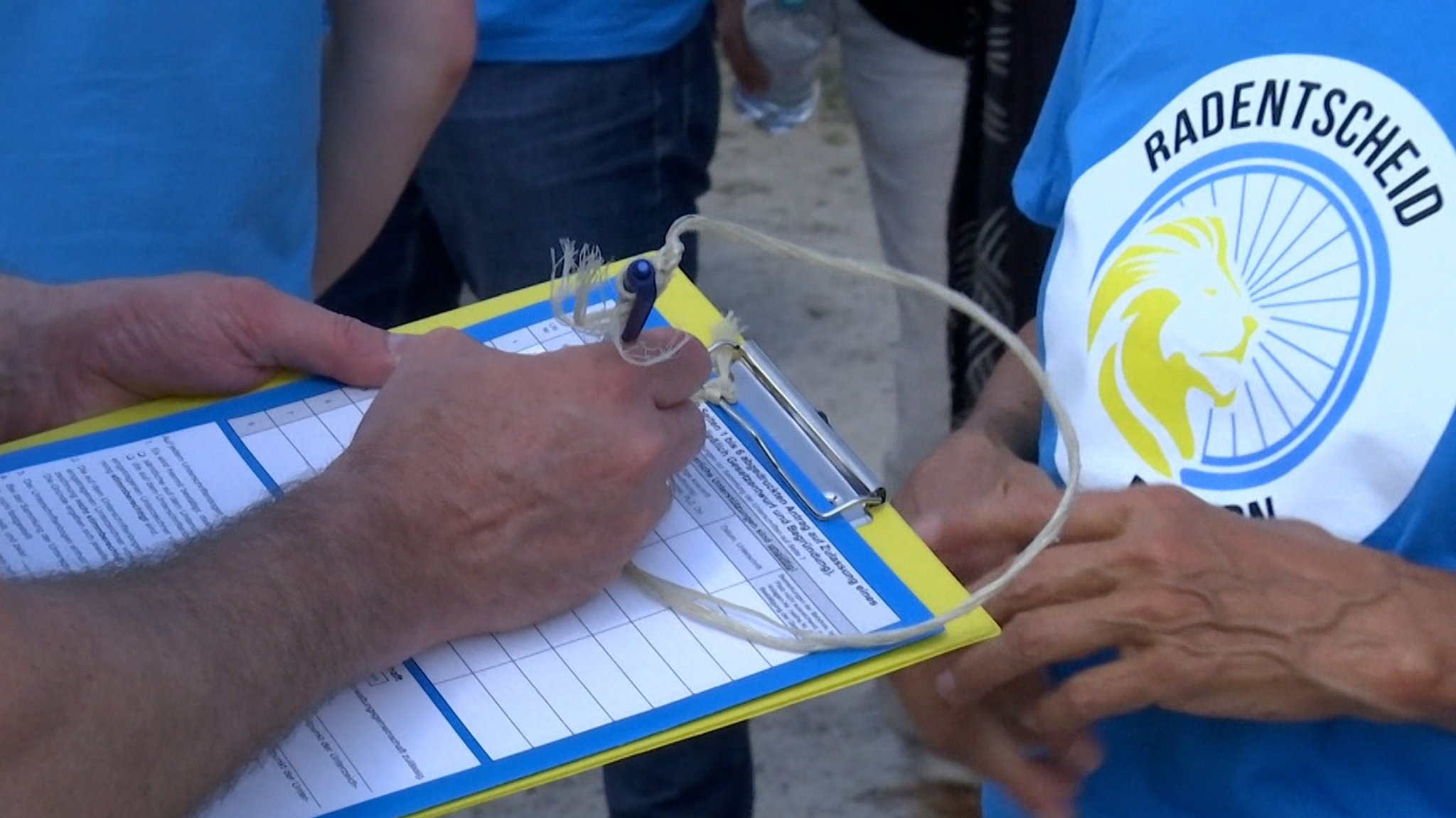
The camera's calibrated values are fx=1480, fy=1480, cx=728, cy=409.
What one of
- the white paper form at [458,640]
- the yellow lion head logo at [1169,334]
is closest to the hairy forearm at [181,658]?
the white paper form at [458,640]

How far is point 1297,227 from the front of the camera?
2.54 feet

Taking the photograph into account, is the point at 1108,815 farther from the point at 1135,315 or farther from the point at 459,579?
the point at 459,579

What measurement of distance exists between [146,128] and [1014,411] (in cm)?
57

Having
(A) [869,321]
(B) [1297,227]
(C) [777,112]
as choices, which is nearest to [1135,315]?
(B) [1297,227]

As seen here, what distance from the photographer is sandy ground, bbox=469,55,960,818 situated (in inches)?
71.3

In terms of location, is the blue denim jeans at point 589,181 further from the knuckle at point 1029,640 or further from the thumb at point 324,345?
the knuckle at point 1029,640

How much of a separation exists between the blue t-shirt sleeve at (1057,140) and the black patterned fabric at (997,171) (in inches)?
16.0

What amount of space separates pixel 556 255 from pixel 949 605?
2.62ft

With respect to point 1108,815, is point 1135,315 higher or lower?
higher

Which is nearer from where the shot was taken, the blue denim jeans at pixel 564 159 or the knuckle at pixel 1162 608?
the knuckle at pixel 1162 608

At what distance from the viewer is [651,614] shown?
671mm

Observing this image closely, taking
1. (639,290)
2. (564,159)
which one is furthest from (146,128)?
(564,159)

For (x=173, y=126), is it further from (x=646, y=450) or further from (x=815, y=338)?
(x=815, y=338)

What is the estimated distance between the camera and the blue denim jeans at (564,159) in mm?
1370
